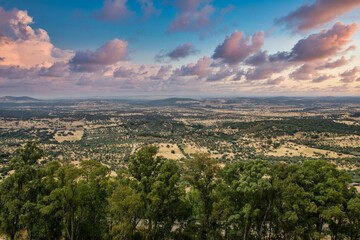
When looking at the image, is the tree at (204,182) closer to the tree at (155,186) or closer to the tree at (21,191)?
the tree at (155,186)

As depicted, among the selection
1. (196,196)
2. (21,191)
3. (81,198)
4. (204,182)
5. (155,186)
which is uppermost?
(155,186)

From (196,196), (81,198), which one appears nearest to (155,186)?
(196,196)

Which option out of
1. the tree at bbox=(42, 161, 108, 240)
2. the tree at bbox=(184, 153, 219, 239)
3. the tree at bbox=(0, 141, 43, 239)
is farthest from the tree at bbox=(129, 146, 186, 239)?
the tree at bbox=(0, 141, 43, 239)

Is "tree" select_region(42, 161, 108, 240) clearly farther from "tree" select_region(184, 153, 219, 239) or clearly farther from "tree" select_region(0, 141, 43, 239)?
"tree" select_region(184, 153, 219, 239)

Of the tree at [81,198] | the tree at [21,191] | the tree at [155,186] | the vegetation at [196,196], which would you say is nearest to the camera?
the vegetation at [196,196]

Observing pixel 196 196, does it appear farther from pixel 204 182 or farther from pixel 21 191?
pixel 21 191

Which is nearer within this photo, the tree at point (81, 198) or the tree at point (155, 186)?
the tree at point (81, 198)

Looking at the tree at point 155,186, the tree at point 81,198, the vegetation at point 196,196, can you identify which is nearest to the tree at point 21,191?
the vegetation at point 196,196

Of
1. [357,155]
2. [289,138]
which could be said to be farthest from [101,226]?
[289,138]

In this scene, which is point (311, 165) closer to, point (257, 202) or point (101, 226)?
point (257, 202)
